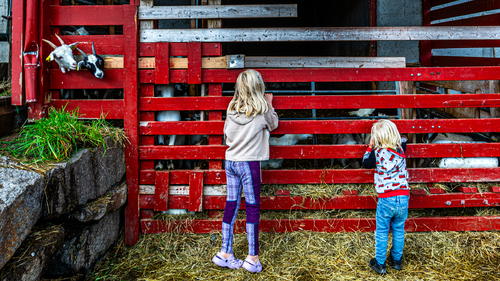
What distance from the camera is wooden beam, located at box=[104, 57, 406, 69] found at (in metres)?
3.82

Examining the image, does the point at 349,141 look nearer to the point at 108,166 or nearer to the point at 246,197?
the point at 246,197

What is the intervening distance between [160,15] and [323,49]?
26.8ft

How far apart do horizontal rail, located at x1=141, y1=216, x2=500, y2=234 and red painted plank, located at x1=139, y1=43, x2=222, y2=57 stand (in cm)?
189

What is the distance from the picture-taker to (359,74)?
3879 millimetres

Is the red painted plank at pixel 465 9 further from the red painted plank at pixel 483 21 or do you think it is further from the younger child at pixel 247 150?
the younger child at pixel 247 150

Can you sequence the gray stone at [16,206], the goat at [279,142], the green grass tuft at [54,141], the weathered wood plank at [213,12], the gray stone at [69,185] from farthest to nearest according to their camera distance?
the goat at [279,142]
the weathered wood plank at [213,12]
the green grass tuft at [54,141]
the gray stone at [69,185]
the gray stone at [16,206]

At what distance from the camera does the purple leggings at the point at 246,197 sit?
3158 mm

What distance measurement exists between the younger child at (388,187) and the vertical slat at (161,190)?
2.17 meters

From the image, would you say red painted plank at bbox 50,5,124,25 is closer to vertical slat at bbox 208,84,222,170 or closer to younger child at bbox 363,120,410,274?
vertical slat at bbox 208,84,222,170

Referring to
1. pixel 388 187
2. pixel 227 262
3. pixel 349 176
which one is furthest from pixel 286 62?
pixel 227 262

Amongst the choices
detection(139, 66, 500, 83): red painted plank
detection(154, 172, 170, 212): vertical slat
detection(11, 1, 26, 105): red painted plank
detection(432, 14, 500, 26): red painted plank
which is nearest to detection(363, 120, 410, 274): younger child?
detection(139, 66, 500, 83): red painted plank

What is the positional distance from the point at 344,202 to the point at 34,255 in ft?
9.94

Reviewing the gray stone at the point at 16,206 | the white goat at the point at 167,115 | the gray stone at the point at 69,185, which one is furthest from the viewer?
the white goat at the point at 167,115

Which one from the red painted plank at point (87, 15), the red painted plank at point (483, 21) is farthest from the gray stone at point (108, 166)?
the red painted plank at point (483, 21)
